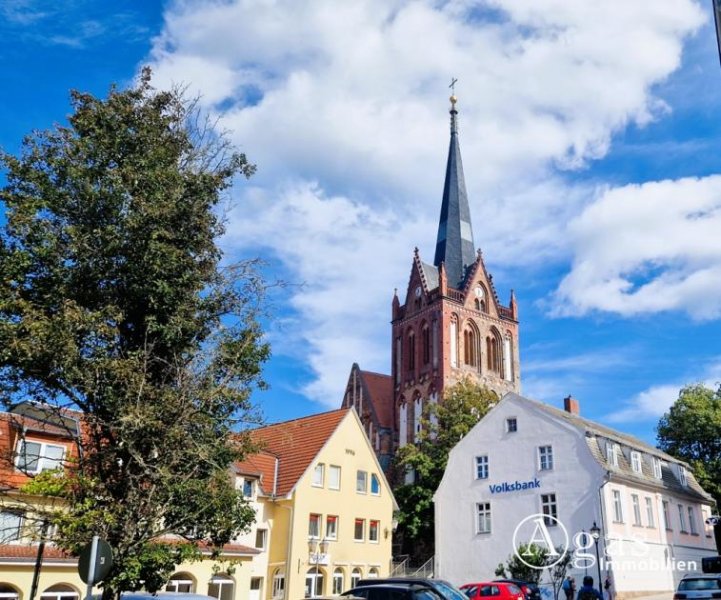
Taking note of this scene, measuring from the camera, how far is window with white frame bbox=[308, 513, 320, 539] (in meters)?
33.7

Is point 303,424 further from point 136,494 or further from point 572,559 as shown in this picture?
point 136,494

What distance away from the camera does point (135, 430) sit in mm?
15367

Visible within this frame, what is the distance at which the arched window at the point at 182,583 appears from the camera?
86.0 feet

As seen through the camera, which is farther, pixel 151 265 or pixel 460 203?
pixel 460 203

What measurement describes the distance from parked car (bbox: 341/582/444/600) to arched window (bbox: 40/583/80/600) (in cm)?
1246

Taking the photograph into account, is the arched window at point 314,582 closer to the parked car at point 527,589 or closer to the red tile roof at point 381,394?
the parked car at point 527,589

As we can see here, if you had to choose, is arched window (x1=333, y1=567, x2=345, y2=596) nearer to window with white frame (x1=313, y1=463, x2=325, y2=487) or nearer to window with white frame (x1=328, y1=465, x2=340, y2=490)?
window with white frame (x1=328, y1=465, x2=340, y2=490)

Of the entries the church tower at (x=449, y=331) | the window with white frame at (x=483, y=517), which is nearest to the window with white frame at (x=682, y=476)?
the window with white frame at (x=483, y=517)

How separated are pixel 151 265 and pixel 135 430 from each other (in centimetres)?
369

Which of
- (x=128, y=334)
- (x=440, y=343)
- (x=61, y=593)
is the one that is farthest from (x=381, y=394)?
(x=128, y=334)

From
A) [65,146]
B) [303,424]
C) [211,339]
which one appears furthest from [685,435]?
[65,146]

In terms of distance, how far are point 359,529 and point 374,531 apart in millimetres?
1139

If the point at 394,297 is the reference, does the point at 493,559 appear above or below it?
below

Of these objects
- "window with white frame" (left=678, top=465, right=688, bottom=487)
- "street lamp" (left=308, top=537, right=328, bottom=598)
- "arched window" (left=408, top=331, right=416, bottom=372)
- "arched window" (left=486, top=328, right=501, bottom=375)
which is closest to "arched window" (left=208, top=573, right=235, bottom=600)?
"street lamp" (left=308, top=537, right=328, bottom=598)
